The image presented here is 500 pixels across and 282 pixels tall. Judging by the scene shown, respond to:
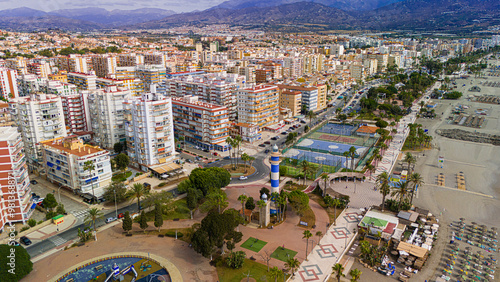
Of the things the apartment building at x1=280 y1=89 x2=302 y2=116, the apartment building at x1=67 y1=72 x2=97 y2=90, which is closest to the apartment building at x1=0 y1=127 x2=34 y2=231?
the apartment building at x1=67 y1=72 x2=97 y2=90

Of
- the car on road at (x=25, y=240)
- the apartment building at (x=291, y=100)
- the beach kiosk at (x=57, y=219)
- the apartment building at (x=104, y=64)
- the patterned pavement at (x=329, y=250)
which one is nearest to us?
the patterned pavement at (x=329, y=250)

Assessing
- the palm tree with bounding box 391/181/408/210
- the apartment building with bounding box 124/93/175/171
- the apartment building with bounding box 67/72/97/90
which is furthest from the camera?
the apartment building with bounding box 67/72/97/90

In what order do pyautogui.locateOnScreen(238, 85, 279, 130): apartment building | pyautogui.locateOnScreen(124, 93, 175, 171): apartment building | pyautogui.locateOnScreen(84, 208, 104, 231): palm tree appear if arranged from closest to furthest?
pyautogui.locateOnScreen(84, 208, 104, 231): palm tree < pyautogui.locateOnScreen(124, 93, 175, 171): apartment building < pyautogui.locateOnScreen(238, 85, 279, 130): apartment building

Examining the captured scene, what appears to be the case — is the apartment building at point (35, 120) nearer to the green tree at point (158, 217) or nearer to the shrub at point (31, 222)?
the shrub at point (31, 222)

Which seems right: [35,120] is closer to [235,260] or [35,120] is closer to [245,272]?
[235,260]

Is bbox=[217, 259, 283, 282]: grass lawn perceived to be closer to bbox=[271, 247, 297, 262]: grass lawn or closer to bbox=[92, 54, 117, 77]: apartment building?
bbox=[271, 247, 297, 262]: grass lawn

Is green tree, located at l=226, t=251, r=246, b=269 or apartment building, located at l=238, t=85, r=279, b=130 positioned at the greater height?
apartment building, located at l=238, t=85, r=279, b=130

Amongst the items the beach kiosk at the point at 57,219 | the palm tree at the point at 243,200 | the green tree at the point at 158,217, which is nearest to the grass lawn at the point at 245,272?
the palm tree at the point at 243,200
